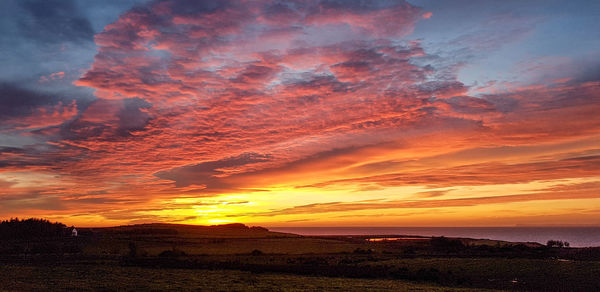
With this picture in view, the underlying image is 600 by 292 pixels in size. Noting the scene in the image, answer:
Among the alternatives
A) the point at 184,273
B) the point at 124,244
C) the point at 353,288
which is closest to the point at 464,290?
the point at 353,288

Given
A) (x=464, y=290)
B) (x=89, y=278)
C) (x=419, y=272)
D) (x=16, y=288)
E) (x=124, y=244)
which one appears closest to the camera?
(x=16, y=288)

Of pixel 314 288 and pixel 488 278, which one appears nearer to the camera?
pixel 314 288

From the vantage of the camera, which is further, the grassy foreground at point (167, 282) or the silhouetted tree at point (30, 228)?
the silhouetted tree at point (30, 228)

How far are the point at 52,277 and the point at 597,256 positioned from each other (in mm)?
78849

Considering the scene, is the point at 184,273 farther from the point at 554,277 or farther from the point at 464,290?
the point at 554,277

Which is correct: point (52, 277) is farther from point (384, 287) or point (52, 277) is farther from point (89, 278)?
point (384, 287)

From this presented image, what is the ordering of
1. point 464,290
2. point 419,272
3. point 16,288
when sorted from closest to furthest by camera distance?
1. point 16,288
2. point 464,290
3. point 419,272

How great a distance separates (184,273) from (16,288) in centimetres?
2027

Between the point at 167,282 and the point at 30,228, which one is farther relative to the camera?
the point at 30,228

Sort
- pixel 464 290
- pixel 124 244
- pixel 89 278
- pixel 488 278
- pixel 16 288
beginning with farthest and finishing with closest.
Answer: pixel 124 244 → pixel 488 278 → pixel 89 278 → pixel 464 290 → pixel 16 288

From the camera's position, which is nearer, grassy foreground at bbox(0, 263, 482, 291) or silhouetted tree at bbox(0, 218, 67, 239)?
grassy foreground at bbox(0, 263, 482, 291)

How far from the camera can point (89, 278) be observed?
47312mm

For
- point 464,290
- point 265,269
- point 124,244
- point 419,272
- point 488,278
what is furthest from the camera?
point 124,244

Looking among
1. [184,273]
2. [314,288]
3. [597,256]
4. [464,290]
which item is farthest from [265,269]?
[597,256]
